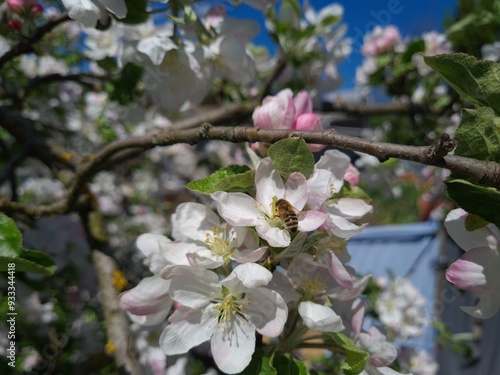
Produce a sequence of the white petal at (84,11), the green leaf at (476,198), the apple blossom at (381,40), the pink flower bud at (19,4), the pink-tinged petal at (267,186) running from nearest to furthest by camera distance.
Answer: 1. the green leaf at (476,198)
2. the pink-tinged petal at (267,186)
3. the white petal at (84,11)
4. the pink flower bud at (19,4)
5. the apple blossom at (381,40)

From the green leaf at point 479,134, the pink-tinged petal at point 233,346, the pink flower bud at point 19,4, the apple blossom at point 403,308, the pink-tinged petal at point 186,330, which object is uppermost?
the green leaf at point 479,134

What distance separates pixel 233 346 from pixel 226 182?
0.21 meters

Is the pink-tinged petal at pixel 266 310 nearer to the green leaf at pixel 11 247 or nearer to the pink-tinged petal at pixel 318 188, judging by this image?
the pink-tinged petal at pixel 318 188

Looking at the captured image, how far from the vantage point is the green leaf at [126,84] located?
3.95 ft

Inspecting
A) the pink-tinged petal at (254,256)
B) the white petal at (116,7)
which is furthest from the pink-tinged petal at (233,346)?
the white petal at (116,7)

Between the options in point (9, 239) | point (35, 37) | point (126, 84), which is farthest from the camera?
point (126, 84)

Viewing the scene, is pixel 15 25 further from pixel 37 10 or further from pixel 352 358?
pixel 352 358

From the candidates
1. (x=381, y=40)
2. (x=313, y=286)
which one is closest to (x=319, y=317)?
(x=313, y=286)

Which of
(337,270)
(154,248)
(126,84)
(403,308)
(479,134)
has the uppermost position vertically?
(479,134)

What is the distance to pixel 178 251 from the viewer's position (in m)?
0.64

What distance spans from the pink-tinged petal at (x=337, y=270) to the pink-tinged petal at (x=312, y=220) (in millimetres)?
65

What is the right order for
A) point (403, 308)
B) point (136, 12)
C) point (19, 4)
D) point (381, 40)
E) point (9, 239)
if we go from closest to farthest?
point (9, 239) < point (136, 12) < point (19, 4) < point (381, 40) < point (403, 308)

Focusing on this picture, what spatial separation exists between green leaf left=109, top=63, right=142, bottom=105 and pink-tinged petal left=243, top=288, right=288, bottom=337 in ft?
2.59

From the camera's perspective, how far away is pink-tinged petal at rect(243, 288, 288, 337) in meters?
0.59
